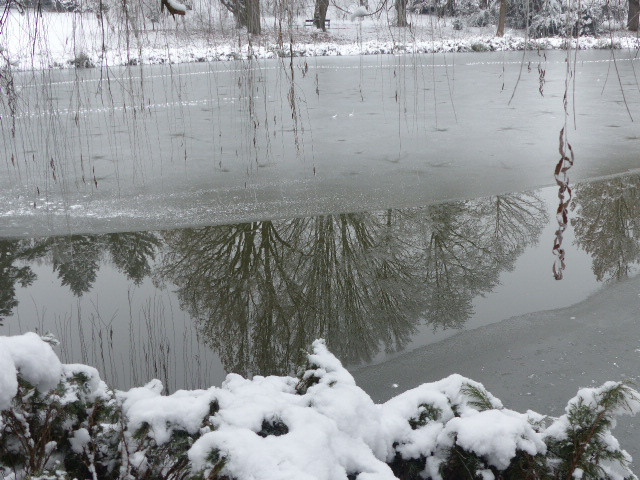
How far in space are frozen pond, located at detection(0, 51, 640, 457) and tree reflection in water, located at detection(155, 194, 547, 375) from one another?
0.02 metres

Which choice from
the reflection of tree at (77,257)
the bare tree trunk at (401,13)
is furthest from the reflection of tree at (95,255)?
the bare tree trunk at (401,13)

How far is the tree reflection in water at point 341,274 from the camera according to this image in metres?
3.89

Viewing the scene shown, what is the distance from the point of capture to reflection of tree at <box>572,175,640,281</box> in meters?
4.84

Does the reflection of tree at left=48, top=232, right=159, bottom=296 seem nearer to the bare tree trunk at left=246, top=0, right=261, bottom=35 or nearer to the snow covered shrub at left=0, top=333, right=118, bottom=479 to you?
the bare tree trunk at left=246, top=0, right=261, bottom=35

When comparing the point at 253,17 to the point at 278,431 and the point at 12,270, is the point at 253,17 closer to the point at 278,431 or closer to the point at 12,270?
the point at 278,431

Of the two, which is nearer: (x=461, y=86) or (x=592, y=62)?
(x=461, y=86)

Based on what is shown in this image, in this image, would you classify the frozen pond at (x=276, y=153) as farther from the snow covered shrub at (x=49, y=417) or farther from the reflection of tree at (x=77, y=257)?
the snow covered shrub at (x=49, y=417)

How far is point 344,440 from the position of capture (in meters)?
1.67

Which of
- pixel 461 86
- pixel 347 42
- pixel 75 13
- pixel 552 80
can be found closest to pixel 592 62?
pixel 552 80

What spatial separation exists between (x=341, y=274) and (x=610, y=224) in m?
2.50

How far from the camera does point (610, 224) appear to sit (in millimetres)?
5523

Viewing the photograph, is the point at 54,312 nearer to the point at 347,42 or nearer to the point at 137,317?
the point at 137,317

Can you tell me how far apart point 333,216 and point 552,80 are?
8.28m

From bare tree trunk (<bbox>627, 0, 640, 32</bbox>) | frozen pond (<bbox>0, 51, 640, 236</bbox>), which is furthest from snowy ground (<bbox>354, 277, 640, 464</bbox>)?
bare tree trunk (<bbox>627, 0, 640, 32</bbox>)
